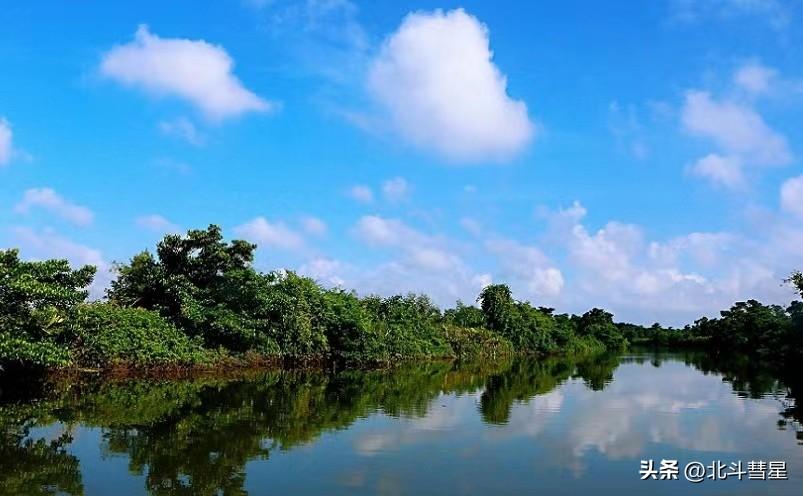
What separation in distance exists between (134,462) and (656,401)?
1626 cm

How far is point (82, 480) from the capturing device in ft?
30.0

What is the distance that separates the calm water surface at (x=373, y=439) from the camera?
922 centimetres

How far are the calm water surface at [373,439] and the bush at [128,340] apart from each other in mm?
2634

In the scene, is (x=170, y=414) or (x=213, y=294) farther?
(x=213, y=294)

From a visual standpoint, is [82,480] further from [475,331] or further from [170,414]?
[475,331]

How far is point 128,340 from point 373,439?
15.8m

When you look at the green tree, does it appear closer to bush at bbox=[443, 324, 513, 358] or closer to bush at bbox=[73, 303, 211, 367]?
bush at bbox=[73, 303, 211, 367]

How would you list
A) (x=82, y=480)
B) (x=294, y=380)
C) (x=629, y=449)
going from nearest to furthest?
(x=82, y=480)
(x=629, y=449)
(x=294, y=380)

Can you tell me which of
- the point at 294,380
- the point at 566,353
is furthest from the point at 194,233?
the point at 566,353

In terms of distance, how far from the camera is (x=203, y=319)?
29.0 m

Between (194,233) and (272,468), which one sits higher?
(194,233)

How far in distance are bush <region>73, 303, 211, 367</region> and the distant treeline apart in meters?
0.04

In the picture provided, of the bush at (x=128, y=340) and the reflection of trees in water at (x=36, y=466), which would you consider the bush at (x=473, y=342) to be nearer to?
the bush at (x=128, y=340)

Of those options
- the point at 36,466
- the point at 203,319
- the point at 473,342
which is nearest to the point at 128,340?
the point at 203,319
